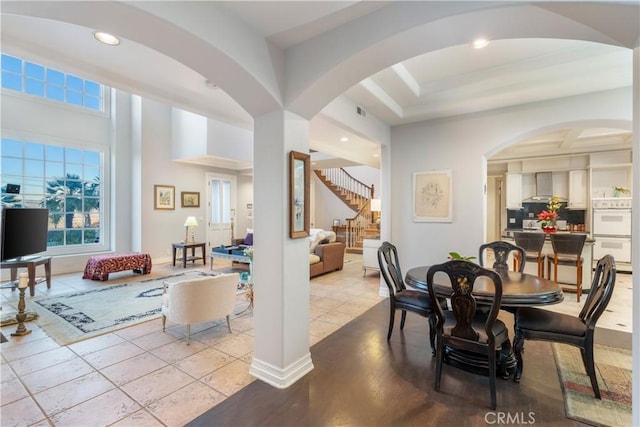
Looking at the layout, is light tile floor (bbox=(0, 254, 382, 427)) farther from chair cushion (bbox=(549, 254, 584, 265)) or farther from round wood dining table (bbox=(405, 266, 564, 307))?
chair cushion (bbox=(549, 254, 584, 265))

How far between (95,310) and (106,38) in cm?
352

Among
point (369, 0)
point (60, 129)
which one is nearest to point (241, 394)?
point (369, 0)

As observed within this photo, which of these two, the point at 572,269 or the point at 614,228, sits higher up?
the point at 614,228

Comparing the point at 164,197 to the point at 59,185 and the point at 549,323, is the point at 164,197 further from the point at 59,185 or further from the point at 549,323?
the point at 549,323

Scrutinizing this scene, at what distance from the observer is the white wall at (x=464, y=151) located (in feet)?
11.6

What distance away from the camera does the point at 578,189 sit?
684 cm

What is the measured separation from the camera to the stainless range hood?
718cm

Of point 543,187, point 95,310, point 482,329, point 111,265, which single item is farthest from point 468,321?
point 543,187

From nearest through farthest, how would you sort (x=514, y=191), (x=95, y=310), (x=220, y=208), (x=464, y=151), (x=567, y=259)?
(x=95, y=310) < (x=464, y=151) < (x=567, y=259) < (x=514, y=191) < (x=220, y=208)

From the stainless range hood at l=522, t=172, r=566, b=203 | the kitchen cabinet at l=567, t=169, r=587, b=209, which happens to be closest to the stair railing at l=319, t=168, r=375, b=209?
the stainless range hood at l=522, t=172, r=566, b=203

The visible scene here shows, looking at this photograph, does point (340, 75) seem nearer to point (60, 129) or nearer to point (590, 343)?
point (590, 343)

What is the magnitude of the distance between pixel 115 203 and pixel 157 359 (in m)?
5.69

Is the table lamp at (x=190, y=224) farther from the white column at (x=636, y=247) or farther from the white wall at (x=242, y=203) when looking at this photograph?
the white column at (x=636, y=247)

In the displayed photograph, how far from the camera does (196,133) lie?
279 inches
